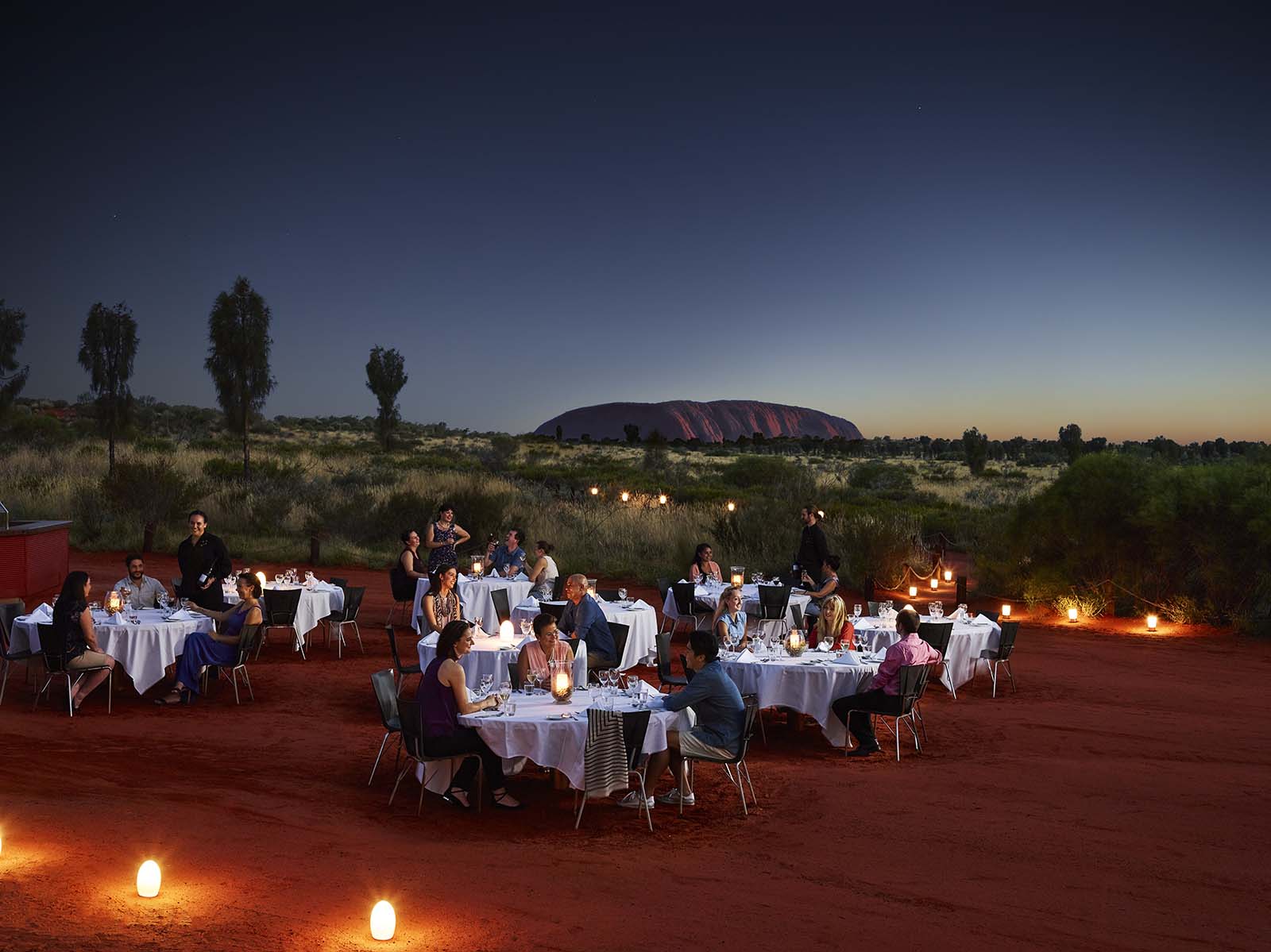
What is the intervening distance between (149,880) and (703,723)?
3.82 metres

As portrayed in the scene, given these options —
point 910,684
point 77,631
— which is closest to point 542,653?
point 910,684

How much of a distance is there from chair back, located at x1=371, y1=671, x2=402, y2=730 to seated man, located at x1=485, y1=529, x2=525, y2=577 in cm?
753

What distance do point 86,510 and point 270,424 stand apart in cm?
5267

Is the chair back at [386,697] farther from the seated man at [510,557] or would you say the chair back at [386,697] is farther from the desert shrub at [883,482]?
the desert shrub at [883,482]

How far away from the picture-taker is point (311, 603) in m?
13.5

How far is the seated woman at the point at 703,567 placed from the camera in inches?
577

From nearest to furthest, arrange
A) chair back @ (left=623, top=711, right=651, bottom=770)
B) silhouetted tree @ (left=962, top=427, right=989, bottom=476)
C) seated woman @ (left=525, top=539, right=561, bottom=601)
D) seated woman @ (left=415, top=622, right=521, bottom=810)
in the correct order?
chair back @ (left=623, top=711, right=651, bottom=770) → seated woman @ (left=415, top=622, right=521, bottom=810) → seated woman @ (left=525, top=539, right=561, bottom=601) → silhouetted tree @ (left=962, top=427, right=989, bottom=476)

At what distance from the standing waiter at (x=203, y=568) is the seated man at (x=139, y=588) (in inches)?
13.0

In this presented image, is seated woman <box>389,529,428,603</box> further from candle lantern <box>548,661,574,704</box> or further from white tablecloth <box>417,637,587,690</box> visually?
candle lantern <box>548,661,574,704</box>

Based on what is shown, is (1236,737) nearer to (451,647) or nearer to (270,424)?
(451,647)

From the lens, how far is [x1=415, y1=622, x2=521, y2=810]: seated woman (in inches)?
292

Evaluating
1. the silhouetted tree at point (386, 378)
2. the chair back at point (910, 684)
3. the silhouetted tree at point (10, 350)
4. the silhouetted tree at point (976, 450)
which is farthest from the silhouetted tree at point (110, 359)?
the silhouetted tree at point (976, 450)

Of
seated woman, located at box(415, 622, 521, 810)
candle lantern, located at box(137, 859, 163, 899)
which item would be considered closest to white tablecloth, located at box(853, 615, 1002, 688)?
seated woman, located at box(415, 622, 521, 810)

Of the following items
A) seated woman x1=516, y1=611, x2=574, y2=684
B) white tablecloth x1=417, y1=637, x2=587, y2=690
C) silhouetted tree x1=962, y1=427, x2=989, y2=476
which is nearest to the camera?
seated woman x1=516, y1=611, x2=574, y2=684
